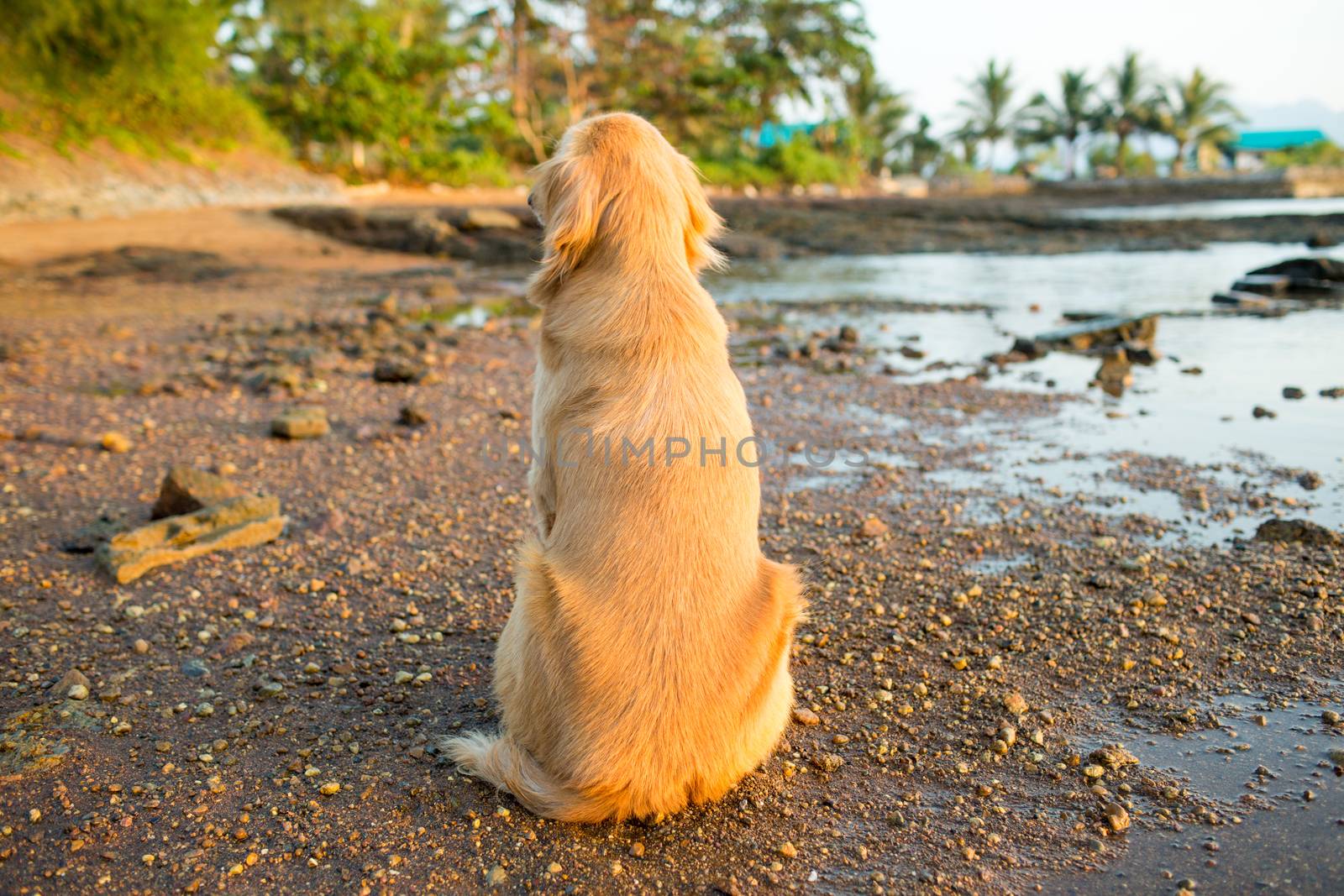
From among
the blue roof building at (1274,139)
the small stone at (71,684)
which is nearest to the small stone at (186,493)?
the small stone at (71,684)

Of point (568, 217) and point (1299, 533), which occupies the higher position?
point (568, 217)

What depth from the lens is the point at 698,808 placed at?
9.91ft

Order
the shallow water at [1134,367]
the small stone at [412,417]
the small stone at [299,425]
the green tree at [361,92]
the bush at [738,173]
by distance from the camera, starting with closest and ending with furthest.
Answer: the shallow water at [1134,367]
the small stone at [299,425]
the small stone at [412,417]
the green tree at [361,92]
the bush at [738,173]

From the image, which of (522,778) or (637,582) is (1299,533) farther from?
(522,778)

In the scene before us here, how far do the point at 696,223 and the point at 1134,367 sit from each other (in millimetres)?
8020

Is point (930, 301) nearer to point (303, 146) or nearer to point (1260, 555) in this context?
point (1260, 555)

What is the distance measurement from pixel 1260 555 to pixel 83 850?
17.4 feet

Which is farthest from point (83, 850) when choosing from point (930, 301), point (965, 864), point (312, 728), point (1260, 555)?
point (930, 301)

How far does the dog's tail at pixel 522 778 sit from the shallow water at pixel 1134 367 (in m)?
4.05

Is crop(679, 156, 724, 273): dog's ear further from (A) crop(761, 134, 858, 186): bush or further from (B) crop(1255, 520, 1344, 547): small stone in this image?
(A) crop(761, 134, 858, 186): bush

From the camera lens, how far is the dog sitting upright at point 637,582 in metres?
2.80

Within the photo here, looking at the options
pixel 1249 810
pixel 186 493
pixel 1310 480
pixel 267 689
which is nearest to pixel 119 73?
pixel 186 493

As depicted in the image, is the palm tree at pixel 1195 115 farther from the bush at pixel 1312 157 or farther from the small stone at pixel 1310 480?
the small stone at pixel 1310 480

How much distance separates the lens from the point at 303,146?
33125 mm
